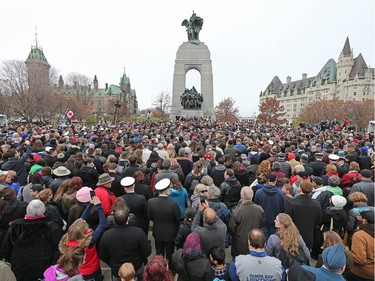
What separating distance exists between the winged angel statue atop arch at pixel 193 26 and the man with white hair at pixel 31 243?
46.9m

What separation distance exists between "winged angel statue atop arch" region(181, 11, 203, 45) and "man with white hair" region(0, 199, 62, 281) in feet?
154

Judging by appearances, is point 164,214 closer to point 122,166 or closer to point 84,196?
point 84,196

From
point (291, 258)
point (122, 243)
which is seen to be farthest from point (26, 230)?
point (291, 258)

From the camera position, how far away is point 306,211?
484 cm

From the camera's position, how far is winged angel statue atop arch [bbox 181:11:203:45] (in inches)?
1836

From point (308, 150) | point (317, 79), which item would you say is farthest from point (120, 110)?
point (317, 79)

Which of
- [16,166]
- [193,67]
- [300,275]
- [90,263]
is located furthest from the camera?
[193,67]

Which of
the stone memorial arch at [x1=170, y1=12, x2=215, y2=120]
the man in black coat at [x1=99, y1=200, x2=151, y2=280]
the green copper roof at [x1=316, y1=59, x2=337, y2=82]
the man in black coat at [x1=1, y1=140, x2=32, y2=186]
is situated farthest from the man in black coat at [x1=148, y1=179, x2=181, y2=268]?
the green copper roof at [x1=316, y1=59, x2=337, y2=82]

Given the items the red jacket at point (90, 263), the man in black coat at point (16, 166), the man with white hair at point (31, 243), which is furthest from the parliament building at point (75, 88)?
the red jacket at point (90, 263)

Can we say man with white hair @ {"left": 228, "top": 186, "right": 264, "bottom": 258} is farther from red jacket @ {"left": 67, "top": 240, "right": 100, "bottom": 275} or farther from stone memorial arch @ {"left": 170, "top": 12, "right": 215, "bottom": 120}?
stone memorial arch @ {"left": 170, "top": 12, "right": 215, "bottom": 120}

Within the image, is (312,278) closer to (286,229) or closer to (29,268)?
(286,229)

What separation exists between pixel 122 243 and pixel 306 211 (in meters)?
3.26

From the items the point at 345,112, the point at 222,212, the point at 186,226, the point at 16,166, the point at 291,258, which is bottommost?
the point at 291,258

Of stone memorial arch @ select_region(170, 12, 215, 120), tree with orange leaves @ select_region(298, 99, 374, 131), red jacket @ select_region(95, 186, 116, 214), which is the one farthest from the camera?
stone memorial arch @ select_region(170, 12, 215, 120)
